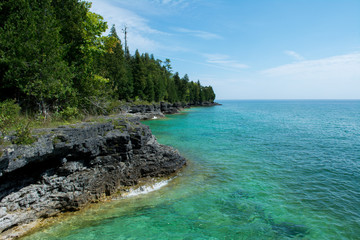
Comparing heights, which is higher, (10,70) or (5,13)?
(5,13)

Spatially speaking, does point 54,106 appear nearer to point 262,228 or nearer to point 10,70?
point 10,70

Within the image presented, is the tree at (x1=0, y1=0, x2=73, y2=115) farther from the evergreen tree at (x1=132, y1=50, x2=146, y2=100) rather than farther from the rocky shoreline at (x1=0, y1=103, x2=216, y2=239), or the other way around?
the evergreen tree at (x1=132, y1=50, x2=146, y2=100)

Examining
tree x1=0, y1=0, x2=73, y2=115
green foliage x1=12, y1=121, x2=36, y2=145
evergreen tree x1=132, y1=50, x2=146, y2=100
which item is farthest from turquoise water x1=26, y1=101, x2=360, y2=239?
evergreen tree x1=132, y1=50, x2=146, y2=100

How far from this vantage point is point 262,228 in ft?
32.5

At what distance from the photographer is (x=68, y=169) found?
36.5 ft

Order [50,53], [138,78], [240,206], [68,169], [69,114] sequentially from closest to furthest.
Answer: [68,169], [240,206], [50,53], [69,114], [138,78]

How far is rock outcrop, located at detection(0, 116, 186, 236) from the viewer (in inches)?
360

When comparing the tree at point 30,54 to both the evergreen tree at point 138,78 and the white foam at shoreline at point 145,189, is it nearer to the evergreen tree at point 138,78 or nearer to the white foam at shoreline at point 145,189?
the white foam at shoreline at point 145,189

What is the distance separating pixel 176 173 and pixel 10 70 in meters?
13.2

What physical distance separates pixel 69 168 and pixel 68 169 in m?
0.07

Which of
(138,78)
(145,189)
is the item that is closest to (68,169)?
(145,189)

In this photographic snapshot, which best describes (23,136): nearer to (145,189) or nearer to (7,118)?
(7,118)

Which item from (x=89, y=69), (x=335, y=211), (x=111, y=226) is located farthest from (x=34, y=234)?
(x=335, y=211)

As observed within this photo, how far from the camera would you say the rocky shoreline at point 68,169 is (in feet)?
29.8
